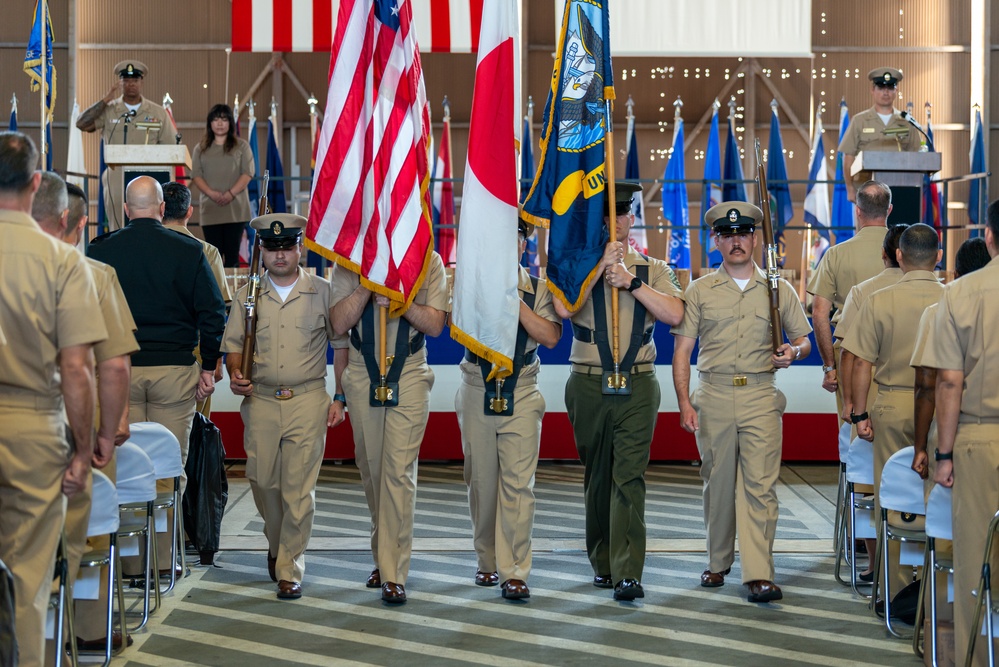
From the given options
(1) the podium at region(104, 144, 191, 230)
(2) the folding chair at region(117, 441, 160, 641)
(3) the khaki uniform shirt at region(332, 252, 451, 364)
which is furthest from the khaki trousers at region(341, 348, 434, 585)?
(1) the podium at region(104, 144, 191, 230)

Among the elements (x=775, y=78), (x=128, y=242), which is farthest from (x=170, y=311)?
(x=775, y=78)

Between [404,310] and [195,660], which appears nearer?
[195,660]

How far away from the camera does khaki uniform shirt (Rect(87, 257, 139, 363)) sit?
15.3 feet

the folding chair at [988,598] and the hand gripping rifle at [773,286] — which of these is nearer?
the folding chair at [988,598]

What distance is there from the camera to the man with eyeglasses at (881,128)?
10133mm

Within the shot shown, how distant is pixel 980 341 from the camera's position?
4805 millimetres

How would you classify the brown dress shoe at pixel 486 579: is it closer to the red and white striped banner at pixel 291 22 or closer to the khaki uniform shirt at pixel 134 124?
the khaki uniform shirt at pixel 134 124

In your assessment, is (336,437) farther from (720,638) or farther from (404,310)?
(720,638)

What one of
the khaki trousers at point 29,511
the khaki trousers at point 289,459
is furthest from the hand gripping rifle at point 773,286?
the khaki trousers at point 29,511

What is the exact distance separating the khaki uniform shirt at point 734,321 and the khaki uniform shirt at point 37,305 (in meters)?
3.45

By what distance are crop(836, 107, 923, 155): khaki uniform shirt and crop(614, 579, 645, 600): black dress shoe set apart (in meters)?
5.19

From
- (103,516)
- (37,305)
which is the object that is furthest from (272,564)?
(37,305)

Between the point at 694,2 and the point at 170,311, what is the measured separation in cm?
1200

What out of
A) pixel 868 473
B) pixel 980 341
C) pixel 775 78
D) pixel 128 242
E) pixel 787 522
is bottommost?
pixel 787 522
